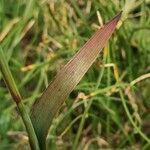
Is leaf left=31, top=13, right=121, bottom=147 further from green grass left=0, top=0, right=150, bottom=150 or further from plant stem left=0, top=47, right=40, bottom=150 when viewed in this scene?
green grass left=0, top=0, right=150, bottom=150

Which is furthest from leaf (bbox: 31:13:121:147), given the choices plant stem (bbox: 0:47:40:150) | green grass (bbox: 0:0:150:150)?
green grass (bbox: 0:0:150:150)

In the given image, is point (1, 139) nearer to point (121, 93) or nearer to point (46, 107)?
point (121, 93)

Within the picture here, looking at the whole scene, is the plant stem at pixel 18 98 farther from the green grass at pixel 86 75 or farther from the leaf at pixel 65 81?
the green grass at pixel 86 75

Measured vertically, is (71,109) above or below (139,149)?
above

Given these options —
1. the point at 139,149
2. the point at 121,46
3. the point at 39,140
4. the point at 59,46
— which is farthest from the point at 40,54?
the point at 39,140

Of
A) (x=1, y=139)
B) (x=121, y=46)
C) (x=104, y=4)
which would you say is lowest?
(x=1, y=139)

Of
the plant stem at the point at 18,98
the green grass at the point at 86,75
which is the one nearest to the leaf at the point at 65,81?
the plant stem at the point at 18,98

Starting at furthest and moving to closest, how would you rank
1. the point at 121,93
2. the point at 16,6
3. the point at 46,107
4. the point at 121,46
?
the point at 16,6
the point at 121,46
the point at 121,93
the point at 46,107

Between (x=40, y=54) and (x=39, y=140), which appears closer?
(x=39, y=140)
